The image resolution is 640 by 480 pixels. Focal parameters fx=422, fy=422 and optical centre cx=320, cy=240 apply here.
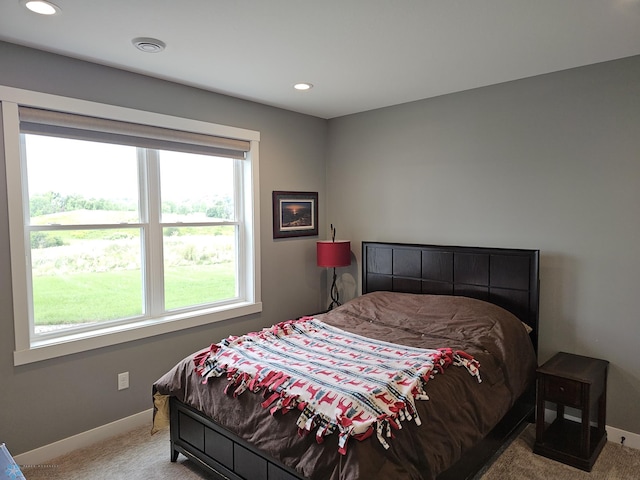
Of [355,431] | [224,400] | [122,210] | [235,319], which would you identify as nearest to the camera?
[355,431]

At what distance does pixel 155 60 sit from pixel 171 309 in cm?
182

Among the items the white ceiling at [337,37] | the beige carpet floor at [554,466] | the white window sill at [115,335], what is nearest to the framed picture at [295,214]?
the white window sill at [115,335]

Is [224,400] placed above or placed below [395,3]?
below

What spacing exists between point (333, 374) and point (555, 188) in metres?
2.08

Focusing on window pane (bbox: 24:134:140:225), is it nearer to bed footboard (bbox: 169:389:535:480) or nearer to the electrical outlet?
the electrical outlet

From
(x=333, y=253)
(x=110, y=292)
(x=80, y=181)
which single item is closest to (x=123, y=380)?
(x=110, y=292)

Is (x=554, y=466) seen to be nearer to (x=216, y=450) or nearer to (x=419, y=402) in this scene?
(x=419, y=402)

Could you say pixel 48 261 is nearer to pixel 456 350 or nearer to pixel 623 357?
pixel 456 350

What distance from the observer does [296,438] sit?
1.86 m

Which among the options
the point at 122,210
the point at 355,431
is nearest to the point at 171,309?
the point at 122,210

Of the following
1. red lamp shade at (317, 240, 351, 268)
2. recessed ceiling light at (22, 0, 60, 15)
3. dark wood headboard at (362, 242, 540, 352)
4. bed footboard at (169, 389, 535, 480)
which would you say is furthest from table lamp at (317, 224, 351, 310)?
recessed ceiling light at (22, 0, 60, 15)

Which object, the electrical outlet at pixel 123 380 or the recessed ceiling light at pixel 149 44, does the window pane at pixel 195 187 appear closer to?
the recessed ceiling light at pixel 149 44

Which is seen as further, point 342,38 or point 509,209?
point 509,209

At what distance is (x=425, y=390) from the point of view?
6.80 feet
